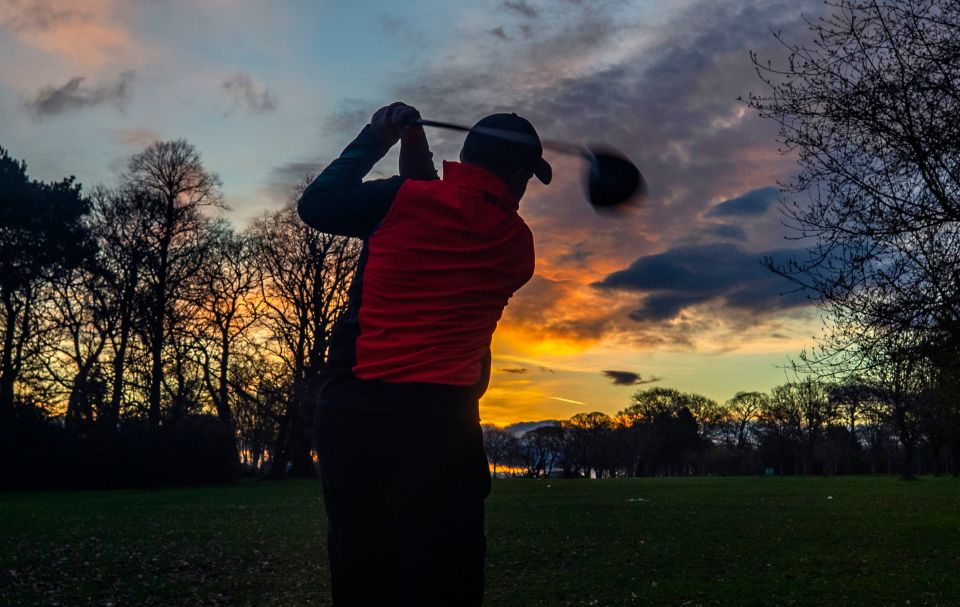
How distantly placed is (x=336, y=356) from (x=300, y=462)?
5112 cm

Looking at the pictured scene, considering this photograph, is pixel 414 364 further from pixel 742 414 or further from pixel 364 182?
pixel 742 414

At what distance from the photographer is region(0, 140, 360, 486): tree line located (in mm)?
33719

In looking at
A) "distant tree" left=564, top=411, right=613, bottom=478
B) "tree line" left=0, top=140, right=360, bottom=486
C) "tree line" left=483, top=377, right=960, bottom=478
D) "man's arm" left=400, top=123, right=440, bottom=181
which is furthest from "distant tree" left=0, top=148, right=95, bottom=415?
"distant tree" left=564, top=411, right=613, bottom=478

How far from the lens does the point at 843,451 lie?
3836 inches

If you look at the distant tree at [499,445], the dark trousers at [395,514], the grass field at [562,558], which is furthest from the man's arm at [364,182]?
the distant tree at [499,445]

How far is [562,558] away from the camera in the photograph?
11969 mm

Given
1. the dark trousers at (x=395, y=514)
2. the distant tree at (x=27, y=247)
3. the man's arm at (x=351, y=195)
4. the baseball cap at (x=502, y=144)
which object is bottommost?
the dark trousers at (x=395, y=514)

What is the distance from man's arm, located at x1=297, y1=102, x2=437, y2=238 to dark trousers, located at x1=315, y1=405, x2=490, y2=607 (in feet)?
1.94

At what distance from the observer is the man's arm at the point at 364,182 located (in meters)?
2.53

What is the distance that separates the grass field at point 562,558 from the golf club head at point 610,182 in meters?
6.52

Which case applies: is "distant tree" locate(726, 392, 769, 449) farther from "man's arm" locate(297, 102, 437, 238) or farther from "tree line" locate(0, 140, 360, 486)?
"man's arm" locate(297, 102, 437, 238)

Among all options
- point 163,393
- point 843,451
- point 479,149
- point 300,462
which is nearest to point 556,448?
point 843,451

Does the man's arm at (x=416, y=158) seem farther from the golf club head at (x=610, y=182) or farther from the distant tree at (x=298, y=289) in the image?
the distant tree at (x=298, y=289)

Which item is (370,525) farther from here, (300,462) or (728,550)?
(300,462)
